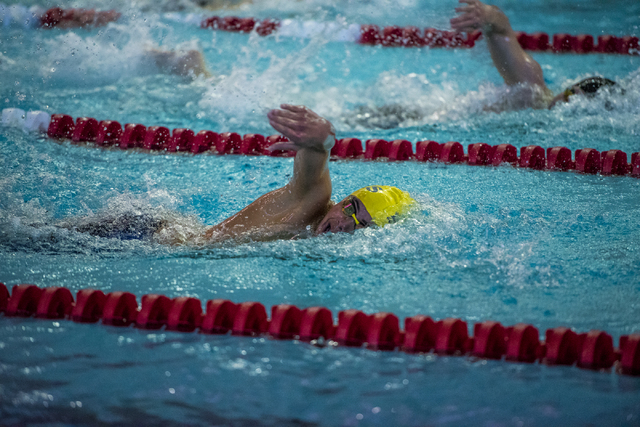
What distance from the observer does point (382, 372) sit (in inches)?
78.6

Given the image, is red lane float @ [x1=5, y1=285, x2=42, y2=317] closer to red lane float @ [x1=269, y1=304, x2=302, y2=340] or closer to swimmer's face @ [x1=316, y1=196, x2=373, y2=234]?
red lane float @ [x1=269, y1=304, x2=302, y2=340]

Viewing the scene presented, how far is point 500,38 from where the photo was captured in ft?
15.2

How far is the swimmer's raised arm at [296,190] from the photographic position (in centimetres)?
250

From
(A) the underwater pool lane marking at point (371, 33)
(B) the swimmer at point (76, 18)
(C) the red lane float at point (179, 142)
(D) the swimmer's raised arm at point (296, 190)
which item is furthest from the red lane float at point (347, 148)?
(B) the swimmer at point (76, 18)

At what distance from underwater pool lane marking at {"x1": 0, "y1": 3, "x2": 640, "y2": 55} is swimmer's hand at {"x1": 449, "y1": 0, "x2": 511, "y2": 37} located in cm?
223

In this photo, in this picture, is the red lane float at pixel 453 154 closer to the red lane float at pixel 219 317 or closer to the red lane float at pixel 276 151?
the red lane float at pixel 276 151

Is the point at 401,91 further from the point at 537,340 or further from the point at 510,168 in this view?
the point at 537,340

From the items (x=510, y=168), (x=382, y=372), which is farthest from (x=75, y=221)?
(x=510, y=168)

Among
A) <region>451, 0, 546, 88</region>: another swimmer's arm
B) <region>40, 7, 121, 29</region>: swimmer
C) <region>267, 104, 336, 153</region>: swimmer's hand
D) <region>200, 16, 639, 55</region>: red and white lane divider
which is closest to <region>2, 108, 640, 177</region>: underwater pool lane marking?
<region>451, 0, 546, 88</region>: another swimmer's arm

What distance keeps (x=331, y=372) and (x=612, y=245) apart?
1.68 meters

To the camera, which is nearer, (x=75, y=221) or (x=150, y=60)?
(x=75, y=221)

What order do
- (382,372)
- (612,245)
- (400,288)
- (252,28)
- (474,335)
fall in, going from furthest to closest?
(252,28) < (612,245) < (400,288) < (474,335) < (382,372)

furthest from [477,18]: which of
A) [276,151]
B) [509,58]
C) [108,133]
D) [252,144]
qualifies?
Result: [108,133]

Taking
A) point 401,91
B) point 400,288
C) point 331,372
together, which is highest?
point 401,91
